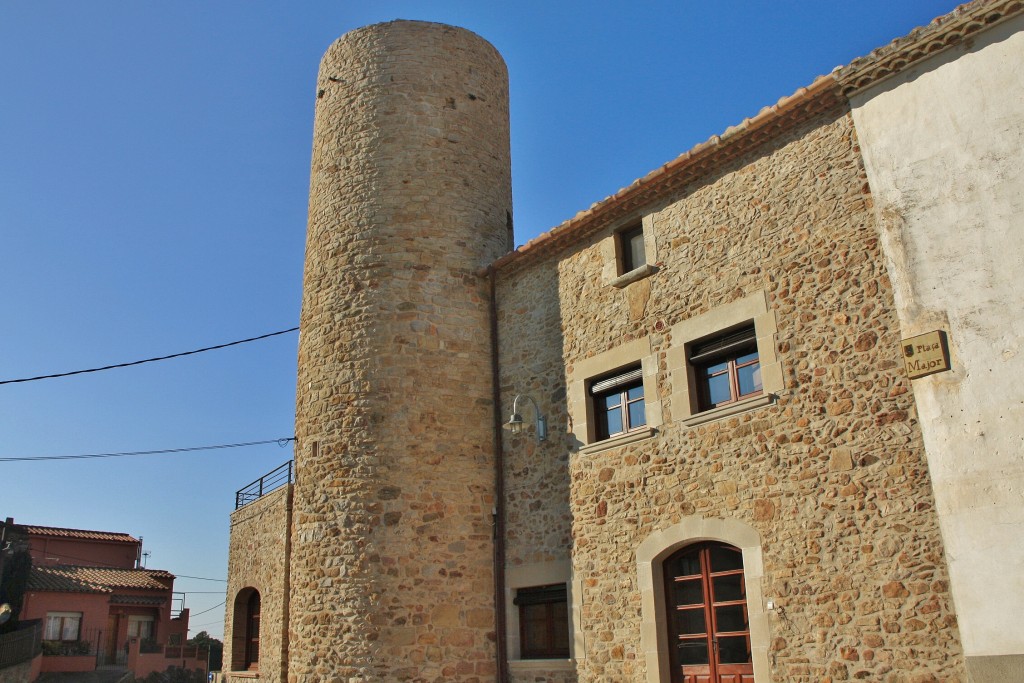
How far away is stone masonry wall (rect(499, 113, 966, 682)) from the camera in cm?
766

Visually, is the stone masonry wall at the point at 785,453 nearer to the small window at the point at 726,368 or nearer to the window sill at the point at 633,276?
the window sill at the point at 633,276

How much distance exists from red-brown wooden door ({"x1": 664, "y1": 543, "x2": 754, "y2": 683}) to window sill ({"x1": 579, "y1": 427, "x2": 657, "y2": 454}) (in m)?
1.38

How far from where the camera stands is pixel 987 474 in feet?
23.4

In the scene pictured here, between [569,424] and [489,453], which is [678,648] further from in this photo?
[489,453]

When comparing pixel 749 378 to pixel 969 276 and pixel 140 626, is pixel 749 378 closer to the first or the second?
pixel 969 276

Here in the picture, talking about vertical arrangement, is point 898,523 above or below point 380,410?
below

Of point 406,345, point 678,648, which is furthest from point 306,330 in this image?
point 678,648

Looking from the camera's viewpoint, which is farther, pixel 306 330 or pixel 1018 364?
pixel 306 330

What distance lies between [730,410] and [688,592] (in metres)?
1.99

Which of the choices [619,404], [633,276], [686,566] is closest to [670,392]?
[619,404]

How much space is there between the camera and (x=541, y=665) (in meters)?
10.8

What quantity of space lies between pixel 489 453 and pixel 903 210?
6.38m

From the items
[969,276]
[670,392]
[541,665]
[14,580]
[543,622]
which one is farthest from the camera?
[14,580]

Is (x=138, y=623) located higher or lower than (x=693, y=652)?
higher
